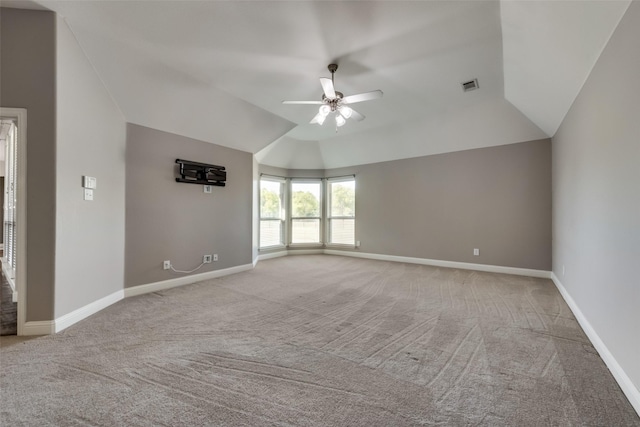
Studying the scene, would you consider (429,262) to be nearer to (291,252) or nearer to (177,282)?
(291,252)

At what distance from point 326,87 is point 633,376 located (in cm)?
324

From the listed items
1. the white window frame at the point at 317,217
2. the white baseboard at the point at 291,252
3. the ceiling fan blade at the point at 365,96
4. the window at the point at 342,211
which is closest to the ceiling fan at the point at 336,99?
the ceiling fan blade at the point at 365,96

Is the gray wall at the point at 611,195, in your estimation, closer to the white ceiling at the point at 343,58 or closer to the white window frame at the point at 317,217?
the white ceiling at the point at 343,58

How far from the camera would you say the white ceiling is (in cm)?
221

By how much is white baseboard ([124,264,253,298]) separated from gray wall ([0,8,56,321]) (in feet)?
3.61

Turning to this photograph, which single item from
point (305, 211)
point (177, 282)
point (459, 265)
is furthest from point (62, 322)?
point (459, 265)

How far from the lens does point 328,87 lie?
2.90 meters

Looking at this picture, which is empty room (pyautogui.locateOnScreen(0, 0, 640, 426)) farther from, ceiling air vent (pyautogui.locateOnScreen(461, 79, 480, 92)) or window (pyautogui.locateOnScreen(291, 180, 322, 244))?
window (pyautogui.locateOnScreen(291, 180, 322, 244))

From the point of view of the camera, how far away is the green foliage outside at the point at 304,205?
273 inches

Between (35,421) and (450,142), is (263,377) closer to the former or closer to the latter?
(35,421)

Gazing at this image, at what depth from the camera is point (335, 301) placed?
3.29m

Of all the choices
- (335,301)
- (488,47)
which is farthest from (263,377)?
(488,47)

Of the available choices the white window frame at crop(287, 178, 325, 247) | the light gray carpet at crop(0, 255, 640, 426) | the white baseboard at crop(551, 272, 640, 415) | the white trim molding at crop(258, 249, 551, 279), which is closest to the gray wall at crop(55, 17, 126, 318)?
the light gray carpet at crop(0, 255, 640, 426)

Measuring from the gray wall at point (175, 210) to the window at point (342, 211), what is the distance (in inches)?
103
